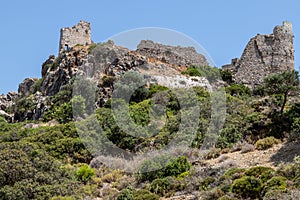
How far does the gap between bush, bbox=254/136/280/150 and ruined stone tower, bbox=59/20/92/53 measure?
107 feet

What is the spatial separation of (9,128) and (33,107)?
19.0 feet

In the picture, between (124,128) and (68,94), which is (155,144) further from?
(68,94)

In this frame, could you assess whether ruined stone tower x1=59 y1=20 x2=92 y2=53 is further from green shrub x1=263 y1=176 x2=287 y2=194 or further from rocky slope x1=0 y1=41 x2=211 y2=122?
green shrub x1=263 y1=176 x2=287 y2=194

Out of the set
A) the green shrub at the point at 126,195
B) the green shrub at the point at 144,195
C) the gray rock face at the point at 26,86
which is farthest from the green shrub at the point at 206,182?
the gray rock face at the point at 26,86

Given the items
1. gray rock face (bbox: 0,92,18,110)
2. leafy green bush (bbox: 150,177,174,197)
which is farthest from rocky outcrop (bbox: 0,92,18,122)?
leafy green bush (bbox: 150,177,174,197)

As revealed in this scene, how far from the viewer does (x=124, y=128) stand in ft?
115

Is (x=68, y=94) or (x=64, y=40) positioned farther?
(x=64, y=40)

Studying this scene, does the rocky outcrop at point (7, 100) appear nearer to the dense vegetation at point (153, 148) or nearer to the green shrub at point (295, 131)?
the dense vegetation at point (153, 148)

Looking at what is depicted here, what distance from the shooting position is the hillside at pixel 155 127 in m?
24.2

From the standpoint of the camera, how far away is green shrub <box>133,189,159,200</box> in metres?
23.3

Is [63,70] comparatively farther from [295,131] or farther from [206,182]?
[206,182]

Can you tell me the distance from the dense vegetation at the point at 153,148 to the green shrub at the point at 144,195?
4 cm

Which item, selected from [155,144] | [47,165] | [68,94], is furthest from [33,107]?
[47,165]

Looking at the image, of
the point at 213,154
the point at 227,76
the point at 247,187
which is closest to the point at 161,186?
the point at 247,187
